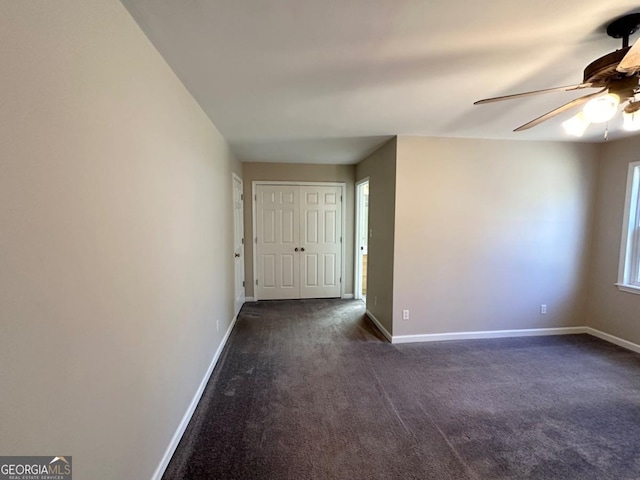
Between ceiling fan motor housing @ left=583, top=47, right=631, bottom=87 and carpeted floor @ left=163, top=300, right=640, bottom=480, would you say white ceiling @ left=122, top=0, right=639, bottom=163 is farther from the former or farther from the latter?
carpeted floor @ left=163, top=300, right=640, bottom=480

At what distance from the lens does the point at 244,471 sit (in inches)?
65.3

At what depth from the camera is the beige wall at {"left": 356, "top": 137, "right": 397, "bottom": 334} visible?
3.39 m

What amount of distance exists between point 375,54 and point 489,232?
2660mm

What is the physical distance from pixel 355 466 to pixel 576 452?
1.39 metres

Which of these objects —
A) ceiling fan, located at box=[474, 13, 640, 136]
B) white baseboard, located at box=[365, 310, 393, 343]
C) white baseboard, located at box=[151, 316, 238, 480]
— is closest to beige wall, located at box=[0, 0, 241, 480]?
white baseboard, located at box=[151, 316, 238, 480]

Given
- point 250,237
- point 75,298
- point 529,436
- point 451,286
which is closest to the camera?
point 75,298

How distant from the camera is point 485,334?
3541 millimetres

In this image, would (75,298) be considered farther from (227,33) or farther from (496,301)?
(496,301)

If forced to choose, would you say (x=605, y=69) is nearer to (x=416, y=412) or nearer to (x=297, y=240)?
(x=416, y=412)

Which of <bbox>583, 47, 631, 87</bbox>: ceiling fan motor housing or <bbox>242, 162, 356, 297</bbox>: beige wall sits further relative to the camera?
<bbox>242, 162, 356, 297</bbox>: beige wall

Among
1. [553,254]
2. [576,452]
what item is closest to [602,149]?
[553,254]

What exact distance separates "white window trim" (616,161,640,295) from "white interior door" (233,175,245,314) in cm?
475

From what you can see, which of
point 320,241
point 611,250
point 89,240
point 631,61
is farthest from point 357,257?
point 89,240

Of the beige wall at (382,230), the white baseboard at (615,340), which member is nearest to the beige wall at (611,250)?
the white baseboard at (615,340)
